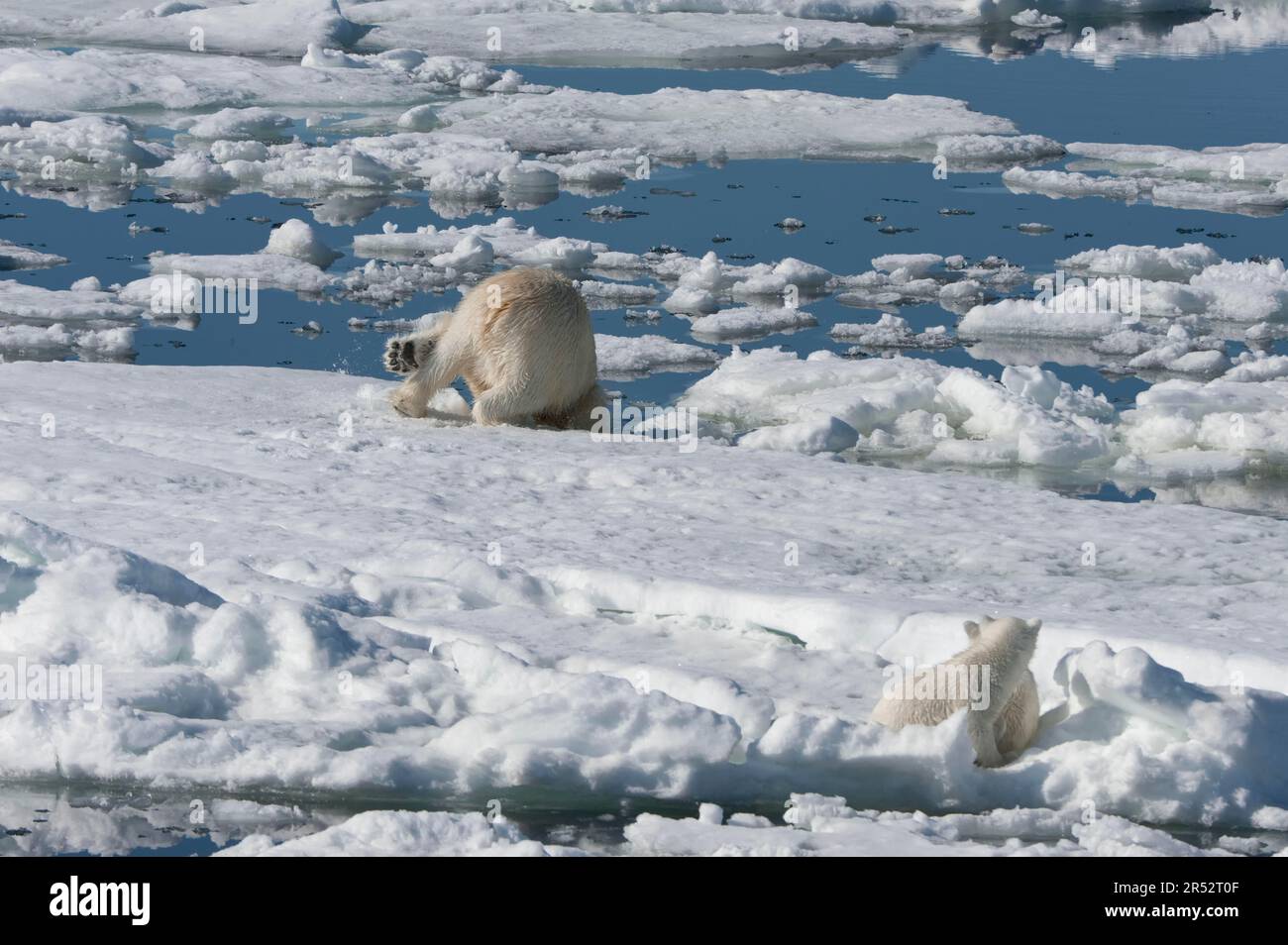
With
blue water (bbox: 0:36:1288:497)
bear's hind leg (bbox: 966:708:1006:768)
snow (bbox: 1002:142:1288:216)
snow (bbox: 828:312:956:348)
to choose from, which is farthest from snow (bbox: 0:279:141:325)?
snow (bbox: 1002:142:1288:216)

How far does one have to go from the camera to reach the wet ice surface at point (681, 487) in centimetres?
398

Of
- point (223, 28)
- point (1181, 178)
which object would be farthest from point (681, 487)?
point (223, 28)

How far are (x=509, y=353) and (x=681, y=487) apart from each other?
3.92 ft

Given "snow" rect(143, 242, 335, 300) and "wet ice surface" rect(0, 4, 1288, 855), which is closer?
"wet ice surface" rect(0, 4, 1288, 855)

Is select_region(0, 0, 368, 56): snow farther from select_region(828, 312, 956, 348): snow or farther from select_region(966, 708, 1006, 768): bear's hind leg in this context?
select_region(966, 708, 1006, 768): bear's hind leg

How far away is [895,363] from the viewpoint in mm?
8680

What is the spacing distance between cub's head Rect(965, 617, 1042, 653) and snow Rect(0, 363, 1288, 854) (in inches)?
4.2

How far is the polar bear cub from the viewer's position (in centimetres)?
409

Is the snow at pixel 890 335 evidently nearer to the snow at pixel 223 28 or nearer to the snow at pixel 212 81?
the snow at pixel 212 81

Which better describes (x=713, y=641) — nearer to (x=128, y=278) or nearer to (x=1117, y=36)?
(x=128, y=278)

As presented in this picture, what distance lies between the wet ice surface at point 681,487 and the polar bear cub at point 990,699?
4.4 inches

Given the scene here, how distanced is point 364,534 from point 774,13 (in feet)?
66.9

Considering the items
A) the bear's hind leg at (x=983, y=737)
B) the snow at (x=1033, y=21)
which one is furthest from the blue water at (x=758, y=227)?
the snow at (x=1033, y=21)
